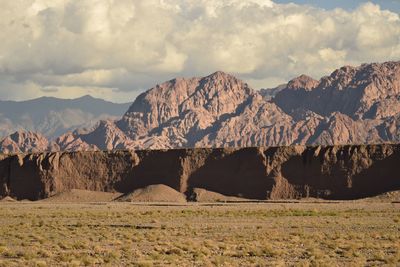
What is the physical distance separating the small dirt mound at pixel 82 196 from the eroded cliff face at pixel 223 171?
2139mm

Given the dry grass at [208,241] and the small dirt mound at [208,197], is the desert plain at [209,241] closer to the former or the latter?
the dry grass at [208,241]

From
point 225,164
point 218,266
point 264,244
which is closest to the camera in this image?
point 218,266

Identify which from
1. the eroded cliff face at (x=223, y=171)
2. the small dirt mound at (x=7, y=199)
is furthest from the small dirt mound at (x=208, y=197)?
the small dirt mound at (x=7, y=199)

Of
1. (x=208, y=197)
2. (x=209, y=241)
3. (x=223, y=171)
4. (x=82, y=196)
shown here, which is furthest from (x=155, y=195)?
(x=209, y=241)

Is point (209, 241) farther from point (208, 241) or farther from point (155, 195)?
point (155, 195)

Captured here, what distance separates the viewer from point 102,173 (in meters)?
109

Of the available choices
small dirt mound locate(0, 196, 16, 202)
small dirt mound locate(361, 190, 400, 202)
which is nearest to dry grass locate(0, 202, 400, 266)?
small dirt mound locate(361, 190, 400, 202)

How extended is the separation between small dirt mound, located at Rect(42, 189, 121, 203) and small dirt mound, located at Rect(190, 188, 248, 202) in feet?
38.3

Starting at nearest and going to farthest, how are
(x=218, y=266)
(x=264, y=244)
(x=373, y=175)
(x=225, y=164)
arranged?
(x=218, y=266) < (x=264, y=244) < (x=373, y=175) < (x=225, y=164)

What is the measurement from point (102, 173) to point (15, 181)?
1247 cm

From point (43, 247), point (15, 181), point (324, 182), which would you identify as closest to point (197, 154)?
point (324, 182)

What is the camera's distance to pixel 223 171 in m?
103

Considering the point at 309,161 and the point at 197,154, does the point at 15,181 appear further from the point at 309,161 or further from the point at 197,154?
the point at 309,161

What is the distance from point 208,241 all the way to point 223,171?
66.3m
